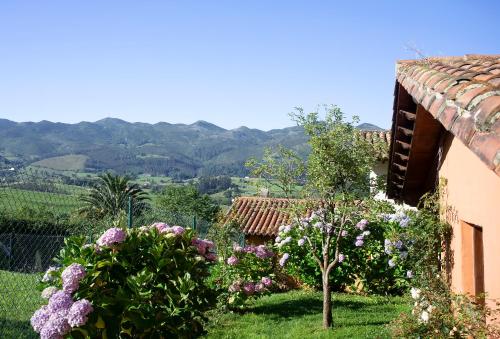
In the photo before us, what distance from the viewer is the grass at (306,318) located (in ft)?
27.3

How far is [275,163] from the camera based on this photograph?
915cm

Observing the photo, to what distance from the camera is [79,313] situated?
407 cm

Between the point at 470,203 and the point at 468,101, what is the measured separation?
2.56 m

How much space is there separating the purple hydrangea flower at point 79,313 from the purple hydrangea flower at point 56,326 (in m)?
0.05

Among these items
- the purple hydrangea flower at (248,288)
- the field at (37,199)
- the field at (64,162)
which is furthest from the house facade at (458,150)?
the field at (64,162)

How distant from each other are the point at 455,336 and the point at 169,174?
596ft

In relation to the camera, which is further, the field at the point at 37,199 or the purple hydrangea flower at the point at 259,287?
the purple hydrangea flower at the point at 259,287

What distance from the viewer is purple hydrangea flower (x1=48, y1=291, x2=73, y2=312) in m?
4.17

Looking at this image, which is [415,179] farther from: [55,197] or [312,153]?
[55,197]

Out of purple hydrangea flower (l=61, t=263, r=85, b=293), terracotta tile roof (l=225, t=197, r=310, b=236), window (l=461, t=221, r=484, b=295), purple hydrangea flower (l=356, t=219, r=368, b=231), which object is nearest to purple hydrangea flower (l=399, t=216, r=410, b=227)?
window (l=461, t=221, r=484, b=295)

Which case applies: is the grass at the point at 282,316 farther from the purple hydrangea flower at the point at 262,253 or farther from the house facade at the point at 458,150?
the house facade at the point at 458,150

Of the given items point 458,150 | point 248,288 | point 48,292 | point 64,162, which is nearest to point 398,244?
point 458,150

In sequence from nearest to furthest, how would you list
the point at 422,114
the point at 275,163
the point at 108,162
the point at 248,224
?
the point at 422,114 < the point at 275,163 < the point at 248,224 < the point at 108,162

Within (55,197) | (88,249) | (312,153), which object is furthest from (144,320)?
(312,153)
